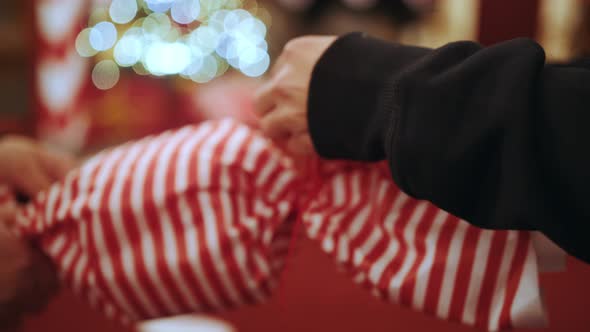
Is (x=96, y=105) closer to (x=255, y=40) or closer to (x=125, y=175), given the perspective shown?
(x=255, y=40)

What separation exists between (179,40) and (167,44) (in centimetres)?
5

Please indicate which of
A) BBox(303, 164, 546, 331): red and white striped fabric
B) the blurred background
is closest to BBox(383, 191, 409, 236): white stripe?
BBox(303, 164, 546, 331): red and white striped fabric

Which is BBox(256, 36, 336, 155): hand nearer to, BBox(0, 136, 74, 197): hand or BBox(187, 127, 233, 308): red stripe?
BBox(187, 127, 233, 308): red stripe

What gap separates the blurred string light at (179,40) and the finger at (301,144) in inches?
69.1

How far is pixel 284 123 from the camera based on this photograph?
17.1 inches

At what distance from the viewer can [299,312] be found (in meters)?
0.52

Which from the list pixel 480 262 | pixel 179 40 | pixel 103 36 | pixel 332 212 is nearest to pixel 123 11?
pixel 103 36

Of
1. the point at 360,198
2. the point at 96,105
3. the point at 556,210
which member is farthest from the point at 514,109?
the point at 96,105

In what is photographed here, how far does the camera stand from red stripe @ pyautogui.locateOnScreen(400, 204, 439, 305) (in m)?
0.39

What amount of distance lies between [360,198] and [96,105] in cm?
185

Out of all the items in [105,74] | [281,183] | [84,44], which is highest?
[281,183]

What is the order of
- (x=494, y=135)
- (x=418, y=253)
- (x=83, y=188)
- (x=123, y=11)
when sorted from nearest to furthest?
(x=494, y=135) < (x=418, y=253) < (x=83, y=188) < (x=123, y=11)

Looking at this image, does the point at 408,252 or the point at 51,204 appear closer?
the point at 408,252

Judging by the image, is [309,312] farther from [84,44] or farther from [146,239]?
[84,44]
